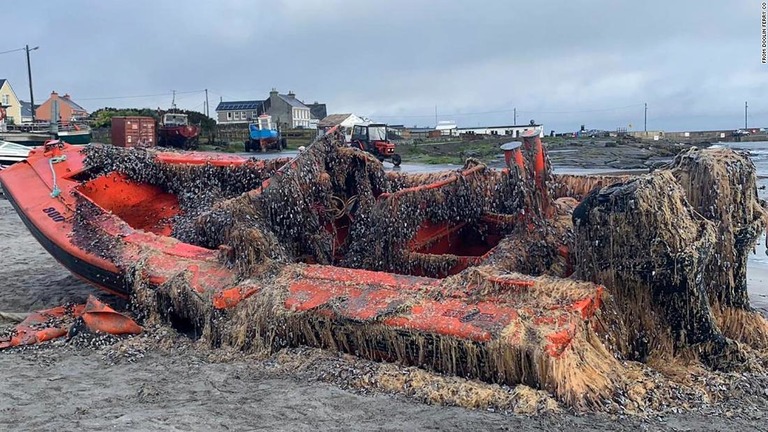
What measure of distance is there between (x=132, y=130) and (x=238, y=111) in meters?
48.9

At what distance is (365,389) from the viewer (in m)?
3.59

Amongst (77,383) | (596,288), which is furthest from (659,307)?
(77,383)

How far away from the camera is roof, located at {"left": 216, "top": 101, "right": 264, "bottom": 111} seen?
7129 centimetres

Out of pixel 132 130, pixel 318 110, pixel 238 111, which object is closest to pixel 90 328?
pixel 132 130

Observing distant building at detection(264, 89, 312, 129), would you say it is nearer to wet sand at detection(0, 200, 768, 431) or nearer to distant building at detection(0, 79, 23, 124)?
distant building at detection(0, 79, 23, 124)

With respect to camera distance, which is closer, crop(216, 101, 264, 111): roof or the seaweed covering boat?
the seaweed covering boat

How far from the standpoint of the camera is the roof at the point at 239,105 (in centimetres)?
7129

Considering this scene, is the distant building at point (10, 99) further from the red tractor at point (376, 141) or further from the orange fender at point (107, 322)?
the orange fender at point (107, 322)

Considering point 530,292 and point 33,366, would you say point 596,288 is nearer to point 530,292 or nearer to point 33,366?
point 530,292

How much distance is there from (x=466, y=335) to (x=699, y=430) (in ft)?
3.75

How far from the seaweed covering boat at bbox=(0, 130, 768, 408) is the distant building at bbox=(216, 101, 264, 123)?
6565 centimetres

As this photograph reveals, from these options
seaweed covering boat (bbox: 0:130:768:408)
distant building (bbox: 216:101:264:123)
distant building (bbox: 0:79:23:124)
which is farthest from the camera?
distant building (bbox: 216:101:264:123)

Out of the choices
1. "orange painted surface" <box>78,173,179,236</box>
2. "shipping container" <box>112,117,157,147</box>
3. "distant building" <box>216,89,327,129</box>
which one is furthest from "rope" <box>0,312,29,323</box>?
"distant building" <box>216,89,327,129</box>

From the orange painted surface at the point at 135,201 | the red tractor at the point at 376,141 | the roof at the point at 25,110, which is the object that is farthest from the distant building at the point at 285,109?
the orange painted surface at the point at 135,201
